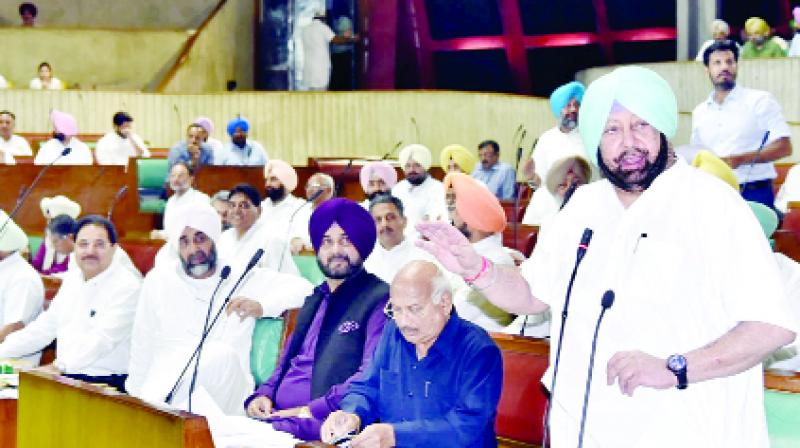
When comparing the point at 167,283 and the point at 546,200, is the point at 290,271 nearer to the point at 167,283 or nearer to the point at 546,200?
the point at 167,283

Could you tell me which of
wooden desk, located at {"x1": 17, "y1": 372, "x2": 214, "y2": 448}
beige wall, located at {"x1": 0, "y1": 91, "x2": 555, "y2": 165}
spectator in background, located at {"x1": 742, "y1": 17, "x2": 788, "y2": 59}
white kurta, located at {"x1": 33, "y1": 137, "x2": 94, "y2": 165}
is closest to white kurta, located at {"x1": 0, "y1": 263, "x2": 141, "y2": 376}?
wooden desk, located at {"x1": 17, "y1": 372, "x2": 214, "y2": 448}

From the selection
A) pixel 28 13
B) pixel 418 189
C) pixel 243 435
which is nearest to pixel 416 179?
pixel 418 189

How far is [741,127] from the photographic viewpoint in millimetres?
5945

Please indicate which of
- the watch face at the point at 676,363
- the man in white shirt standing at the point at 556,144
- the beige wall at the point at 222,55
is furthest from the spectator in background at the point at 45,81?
the watch face at the point at 676,363

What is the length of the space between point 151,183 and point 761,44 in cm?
557

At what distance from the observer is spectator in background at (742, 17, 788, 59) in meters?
11.1

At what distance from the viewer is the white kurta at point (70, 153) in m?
10.3

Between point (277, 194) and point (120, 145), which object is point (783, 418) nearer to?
point (277, 194)

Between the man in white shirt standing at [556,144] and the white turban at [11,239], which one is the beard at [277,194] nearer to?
the man in white shirt standing at [556,144]

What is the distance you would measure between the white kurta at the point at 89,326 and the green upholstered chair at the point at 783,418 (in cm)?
297

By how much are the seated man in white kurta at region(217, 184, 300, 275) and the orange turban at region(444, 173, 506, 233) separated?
4.95ft

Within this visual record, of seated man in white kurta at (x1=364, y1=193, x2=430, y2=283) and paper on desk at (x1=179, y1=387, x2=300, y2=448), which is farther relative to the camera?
seated man in white kurta at (x1=364, y1=193, x2=430, y2=283)

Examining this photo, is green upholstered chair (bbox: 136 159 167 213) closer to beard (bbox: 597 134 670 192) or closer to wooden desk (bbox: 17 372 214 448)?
wooden desk (bbox: 17 372 214 448)

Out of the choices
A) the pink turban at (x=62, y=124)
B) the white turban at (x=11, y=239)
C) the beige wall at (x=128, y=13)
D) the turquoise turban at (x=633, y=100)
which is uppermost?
the beige wall at (x=128, y=13)
